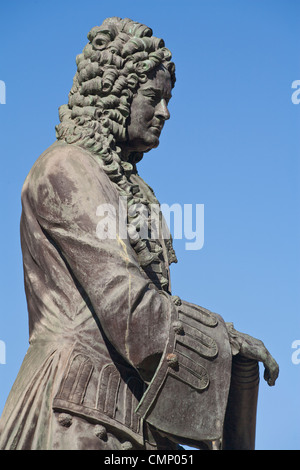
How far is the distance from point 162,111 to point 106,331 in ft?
6.59

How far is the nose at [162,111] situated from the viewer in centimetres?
907

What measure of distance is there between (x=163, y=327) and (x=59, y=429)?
39.3 inches

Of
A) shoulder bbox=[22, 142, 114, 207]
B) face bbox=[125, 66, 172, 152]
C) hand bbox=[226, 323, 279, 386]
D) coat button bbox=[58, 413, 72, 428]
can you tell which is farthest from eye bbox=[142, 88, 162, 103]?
coat button bbox=[58, 413, 72, 428]

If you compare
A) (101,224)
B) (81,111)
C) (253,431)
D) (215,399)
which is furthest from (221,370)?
(81,111)

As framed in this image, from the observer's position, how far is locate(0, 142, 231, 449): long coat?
791cm

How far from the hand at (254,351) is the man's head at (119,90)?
1665 mm

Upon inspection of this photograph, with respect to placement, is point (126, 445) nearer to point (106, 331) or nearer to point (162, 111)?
point (106, 331)

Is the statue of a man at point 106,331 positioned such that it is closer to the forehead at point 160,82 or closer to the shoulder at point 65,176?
the shoulder at point 65,176

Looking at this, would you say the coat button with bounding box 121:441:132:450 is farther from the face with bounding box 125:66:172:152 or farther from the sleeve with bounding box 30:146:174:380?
the face with bounding box 125:66:172:152

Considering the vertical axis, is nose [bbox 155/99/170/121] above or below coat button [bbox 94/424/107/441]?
above

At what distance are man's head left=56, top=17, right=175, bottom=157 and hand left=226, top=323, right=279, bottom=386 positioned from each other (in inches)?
65.5

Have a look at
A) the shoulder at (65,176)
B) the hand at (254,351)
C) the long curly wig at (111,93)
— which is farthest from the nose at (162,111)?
the hand at (254,351)
